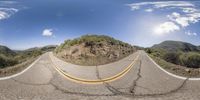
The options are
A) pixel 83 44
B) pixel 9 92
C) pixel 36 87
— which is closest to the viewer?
pixel 9 92

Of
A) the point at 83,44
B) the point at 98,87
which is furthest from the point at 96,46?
the point at 98,87

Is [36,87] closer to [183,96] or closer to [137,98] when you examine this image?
[137,98]

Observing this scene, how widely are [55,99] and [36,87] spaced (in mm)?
2858

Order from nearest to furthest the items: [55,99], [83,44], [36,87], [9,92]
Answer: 1. [55,99]
2. [9,92]
3. [36,87]
4. [83,44]

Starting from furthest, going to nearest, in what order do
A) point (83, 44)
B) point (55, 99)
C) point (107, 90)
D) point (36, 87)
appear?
point (83, 44) → point (36, 87) → point (107, 90) → point (55, 99)

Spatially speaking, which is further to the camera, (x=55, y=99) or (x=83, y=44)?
(x=83, y=44)

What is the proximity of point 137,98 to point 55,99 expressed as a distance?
280 cm

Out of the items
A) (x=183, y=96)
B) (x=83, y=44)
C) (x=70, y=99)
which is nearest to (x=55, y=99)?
(x=70, y=99)

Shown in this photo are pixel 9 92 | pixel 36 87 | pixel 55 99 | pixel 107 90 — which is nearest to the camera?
pixel 55 99

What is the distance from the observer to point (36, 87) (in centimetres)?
1217

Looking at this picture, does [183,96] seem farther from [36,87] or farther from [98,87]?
[36,87]

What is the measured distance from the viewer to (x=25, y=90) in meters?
11.3

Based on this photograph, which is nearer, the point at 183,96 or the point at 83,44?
the point at 183,96

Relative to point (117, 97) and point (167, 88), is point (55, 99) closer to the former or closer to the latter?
point (117, 97)
